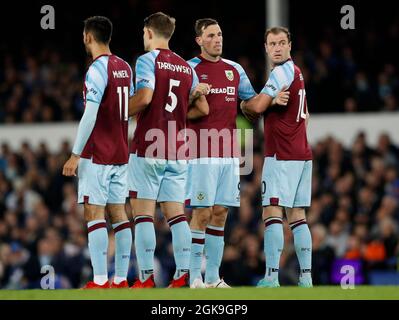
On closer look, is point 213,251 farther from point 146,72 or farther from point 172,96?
point 146,72

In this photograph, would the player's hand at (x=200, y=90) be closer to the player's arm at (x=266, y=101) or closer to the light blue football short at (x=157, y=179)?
the player's arm at (x=266, y=101)

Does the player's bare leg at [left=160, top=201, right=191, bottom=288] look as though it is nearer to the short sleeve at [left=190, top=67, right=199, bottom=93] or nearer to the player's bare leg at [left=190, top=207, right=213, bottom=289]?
the player's bare leg at [left=190, top=207, right=213, bottom=289]

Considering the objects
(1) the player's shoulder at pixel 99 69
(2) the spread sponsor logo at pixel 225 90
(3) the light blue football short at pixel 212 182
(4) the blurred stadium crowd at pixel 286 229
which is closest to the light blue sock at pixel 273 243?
(3) the light blue football short at pixel 212 182

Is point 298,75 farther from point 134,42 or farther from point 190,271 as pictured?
point 134,42

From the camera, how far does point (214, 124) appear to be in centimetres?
1234

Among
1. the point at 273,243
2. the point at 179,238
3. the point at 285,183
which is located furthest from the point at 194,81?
the point at 273,243

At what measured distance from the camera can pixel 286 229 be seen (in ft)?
61.1

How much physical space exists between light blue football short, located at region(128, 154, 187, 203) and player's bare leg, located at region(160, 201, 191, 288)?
0.09 m

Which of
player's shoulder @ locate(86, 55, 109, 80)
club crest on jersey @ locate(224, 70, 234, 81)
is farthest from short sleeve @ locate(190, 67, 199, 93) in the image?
player's shoulder @ locate(86, 55, 109, 80)

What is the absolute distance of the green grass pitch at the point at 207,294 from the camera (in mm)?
10617

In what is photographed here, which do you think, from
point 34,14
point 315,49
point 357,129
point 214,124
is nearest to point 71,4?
point 34,14

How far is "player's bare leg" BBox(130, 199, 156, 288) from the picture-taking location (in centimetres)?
1182

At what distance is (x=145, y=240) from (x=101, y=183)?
2.40 feet

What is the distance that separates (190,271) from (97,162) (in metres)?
1.62
